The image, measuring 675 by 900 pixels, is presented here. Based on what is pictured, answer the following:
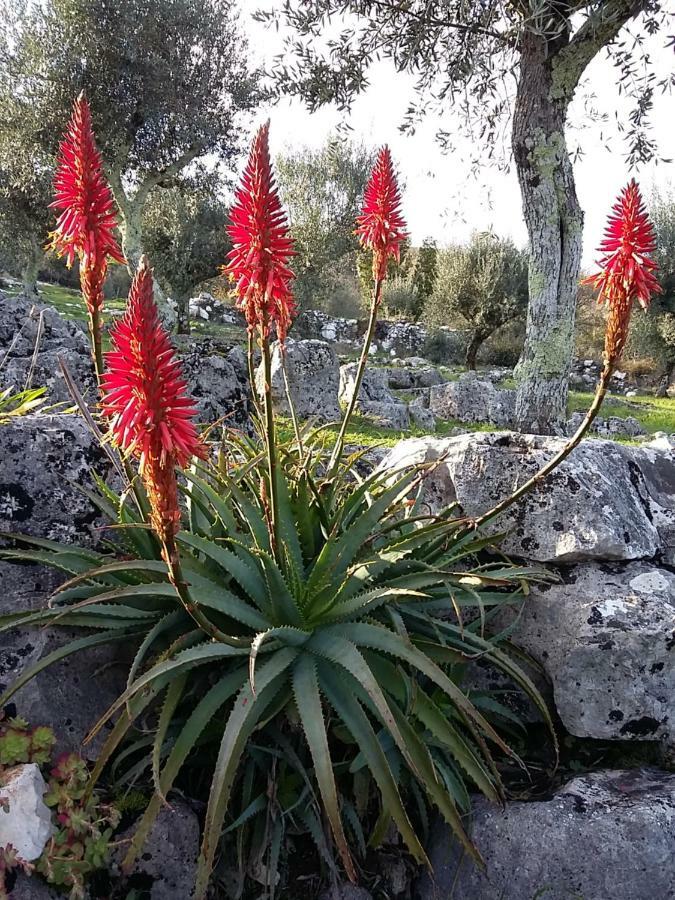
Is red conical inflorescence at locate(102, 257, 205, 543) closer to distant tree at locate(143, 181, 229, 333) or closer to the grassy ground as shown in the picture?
the grassy ground

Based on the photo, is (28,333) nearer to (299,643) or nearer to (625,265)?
Answer: (299,643)

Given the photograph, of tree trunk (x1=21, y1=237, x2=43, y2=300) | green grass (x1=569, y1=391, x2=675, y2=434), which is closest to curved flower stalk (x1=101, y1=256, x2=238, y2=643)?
green grass (x1=569, y1=391, x2=675, y2=434)

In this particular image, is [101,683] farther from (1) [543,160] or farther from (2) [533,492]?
(1) [543,160]

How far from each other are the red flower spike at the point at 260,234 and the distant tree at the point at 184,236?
84.0 ft

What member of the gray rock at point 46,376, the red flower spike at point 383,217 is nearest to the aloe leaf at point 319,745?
the red flower spike at point 383,217

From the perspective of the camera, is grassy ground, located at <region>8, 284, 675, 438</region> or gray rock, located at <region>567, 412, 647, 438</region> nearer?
grassy ground, located at <region>8, 284, 675, 438</region>

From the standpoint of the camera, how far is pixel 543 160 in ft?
28.5

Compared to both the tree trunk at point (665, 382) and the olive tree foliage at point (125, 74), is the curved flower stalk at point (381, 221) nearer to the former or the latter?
the olive tree foliage at point (125, 74)

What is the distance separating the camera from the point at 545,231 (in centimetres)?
890

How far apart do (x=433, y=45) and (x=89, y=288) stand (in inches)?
350

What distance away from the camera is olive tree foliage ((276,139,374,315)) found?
27.0 meters

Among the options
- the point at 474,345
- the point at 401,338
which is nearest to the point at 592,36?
the point at 474,345

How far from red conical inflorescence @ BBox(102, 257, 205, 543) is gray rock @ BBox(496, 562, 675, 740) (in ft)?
6.51

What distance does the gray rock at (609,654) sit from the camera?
2971 mm
